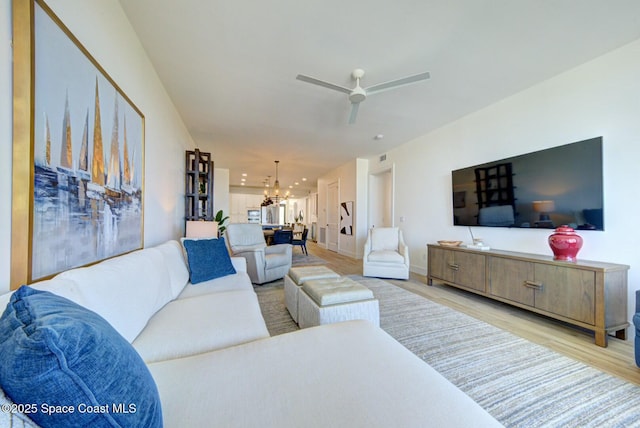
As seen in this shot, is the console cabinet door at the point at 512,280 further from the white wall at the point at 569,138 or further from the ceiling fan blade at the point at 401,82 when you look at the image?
the ceiling fan blade at the point at 401,82

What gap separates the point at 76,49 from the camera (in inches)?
46.9

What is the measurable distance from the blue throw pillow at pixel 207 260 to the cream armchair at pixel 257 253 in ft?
3.20

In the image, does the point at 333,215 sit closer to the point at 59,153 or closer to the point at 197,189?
the point at 197,189

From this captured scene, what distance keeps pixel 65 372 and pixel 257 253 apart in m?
3.10

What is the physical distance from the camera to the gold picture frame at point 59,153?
0.89 metres

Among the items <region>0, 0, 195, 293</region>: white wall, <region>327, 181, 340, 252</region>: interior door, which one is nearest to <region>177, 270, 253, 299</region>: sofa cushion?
<region>0, 0, 195, 293</region>: white wall

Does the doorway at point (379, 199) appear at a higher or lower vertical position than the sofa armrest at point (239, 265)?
higher

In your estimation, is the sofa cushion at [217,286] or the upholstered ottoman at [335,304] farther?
the sofa cushion at [217,286]

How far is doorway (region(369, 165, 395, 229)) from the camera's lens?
19.5 feet

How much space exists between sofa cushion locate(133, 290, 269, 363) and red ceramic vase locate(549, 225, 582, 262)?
2.78 metres

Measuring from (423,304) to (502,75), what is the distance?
8.77 feet

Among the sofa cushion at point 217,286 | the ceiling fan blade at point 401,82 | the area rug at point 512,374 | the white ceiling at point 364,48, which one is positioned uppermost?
the white ceiling at point 364,48

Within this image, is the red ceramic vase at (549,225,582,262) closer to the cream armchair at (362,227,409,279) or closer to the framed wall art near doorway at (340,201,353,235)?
the cream armchair at (362,227,409,279)

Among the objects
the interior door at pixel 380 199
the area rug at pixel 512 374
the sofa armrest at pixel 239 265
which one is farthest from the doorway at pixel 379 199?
the sofa armrest at pixel 239 265
